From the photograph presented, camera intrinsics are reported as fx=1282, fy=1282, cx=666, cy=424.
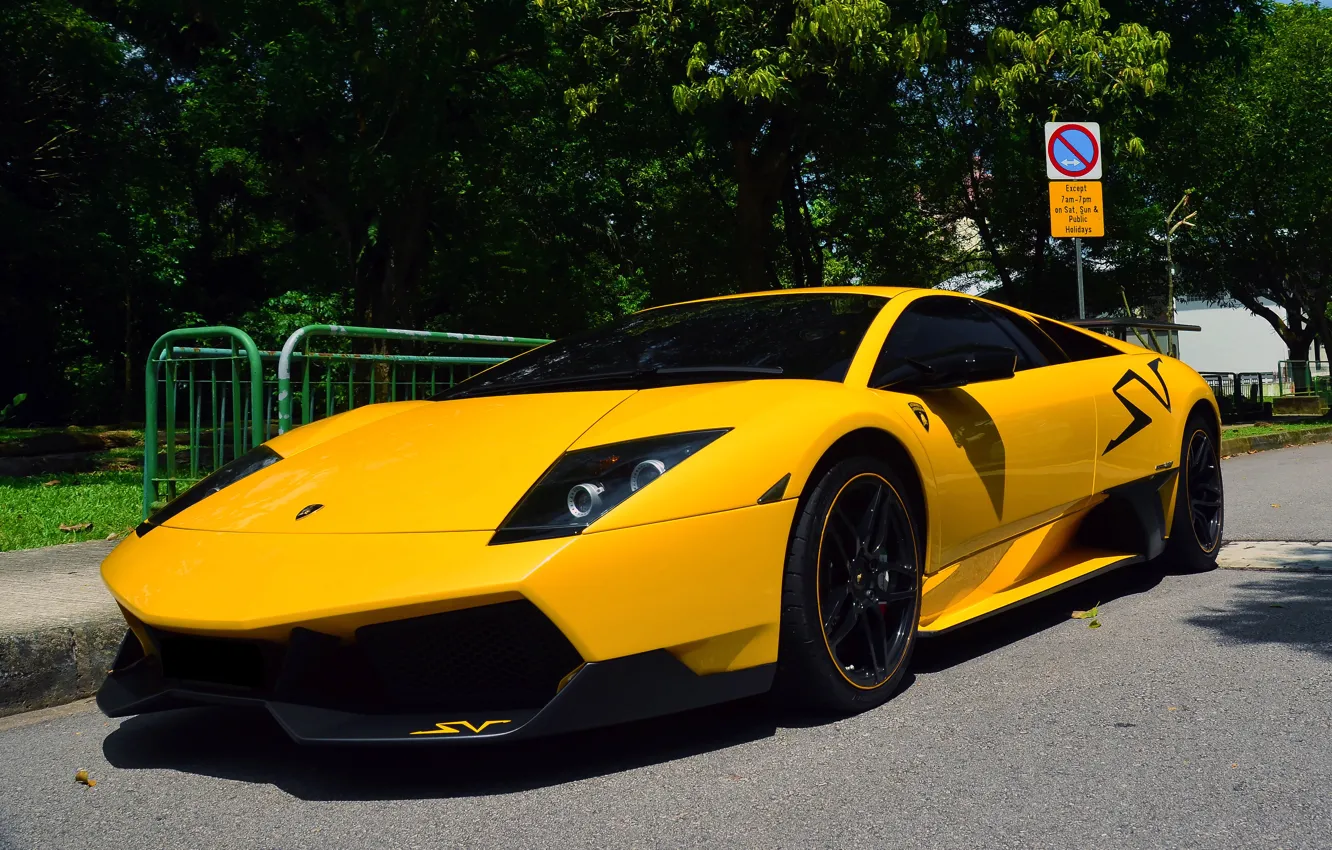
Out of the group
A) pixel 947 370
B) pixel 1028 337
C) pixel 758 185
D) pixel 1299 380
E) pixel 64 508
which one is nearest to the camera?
pixel 947 370

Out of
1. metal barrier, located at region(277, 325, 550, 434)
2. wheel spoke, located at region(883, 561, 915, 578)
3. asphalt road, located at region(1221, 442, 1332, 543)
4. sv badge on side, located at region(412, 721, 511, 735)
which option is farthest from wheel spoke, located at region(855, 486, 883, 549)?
asphalt road, located at region(1221, 442, 1332, 543)

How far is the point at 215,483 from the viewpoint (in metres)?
3.69

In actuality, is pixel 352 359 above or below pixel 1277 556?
above

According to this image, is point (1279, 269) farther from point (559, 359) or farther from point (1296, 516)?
point (559, 359)

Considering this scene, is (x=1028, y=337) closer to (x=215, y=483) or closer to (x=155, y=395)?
(x=215, y=483)

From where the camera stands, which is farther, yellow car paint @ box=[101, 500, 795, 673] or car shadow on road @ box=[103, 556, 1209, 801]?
car shadow on road @ box=[103, 556, 1209, 801]

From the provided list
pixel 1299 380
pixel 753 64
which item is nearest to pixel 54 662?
pixel 753 64

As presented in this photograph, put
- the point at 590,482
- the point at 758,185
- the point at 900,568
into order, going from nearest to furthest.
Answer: the point at 590,482
the point at 900,568
the point at 758,185

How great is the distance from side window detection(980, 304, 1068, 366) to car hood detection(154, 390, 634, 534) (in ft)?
5.59

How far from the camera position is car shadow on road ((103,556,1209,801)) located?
2.89 m

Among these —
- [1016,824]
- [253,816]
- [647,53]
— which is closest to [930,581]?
[1016,824]

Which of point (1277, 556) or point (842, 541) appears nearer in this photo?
point (842, 541)

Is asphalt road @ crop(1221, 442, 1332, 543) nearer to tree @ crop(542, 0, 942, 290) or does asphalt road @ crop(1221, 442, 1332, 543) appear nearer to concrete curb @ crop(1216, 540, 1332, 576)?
concrete curb @ crop(1216, 540, 1332, 576)

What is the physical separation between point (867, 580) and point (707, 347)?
0.95 m
